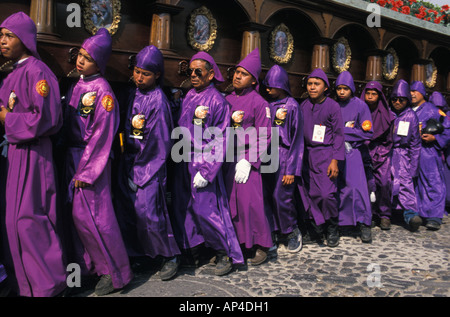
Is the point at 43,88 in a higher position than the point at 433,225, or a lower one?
higher

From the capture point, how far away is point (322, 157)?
529 cm

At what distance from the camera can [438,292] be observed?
151 inches

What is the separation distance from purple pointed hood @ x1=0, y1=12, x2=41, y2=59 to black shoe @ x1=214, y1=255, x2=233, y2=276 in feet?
8.16

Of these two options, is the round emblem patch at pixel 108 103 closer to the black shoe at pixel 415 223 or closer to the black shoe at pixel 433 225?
the black shoe at pixel 415 223

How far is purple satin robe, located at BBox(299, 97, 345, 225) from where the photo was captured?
207 inches

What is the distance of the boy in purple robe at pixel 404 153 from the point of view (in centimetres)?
633

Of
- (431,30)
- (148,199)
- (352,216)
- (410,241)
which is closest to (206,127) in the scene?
(148,199)

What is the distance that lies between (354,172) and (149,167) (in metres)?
2.92

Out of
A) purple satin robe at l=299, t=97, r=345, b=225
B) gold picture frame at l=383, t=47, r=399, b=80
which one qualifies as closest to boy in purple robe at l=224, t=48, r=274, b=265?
purple satin robe at l=299, t=97, r=345, b=225

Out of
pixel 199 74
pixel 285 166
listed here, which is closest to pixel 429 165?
pixel 285 166

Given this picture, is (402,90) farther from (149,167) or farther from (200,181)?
(149,167)

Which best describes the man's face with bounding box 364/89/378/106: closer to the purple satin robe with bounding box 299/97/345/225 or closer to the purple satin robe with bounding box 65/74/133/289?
the purple satin robe with bounding box 299/97/345/225
